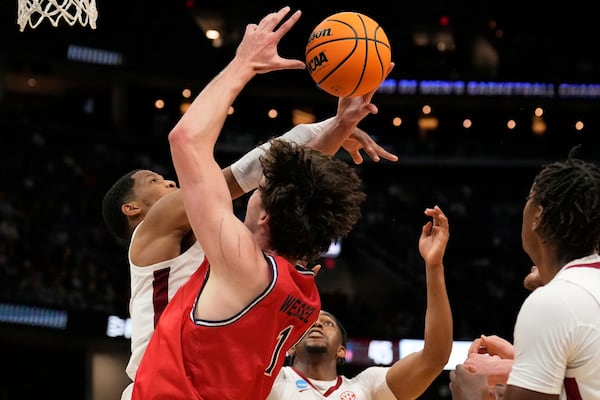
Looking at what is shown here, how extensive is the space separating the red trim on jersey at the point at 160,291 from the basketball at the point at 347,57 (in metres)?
1.06

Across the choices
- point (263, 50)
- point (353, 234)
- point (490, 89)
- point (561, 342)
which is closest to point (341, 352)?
point (263, 50)

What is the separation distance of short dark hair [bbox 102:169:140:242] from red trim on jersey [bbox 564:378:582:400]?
2360mm

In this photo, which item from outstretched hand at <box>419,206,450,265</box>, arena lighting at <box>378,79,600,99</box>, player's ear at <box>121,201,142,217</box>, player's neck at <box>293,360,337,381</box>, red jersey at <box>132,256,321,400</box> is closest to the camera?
red jersey at <box>132,256,321,400</box>

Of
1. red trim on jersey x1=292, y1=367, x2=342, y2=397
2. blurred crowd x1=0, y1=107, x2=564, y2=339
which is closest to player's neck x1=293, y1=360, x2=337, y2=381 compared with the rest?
red trim on jersey x1=292, y1=367, x2=342, y2=397

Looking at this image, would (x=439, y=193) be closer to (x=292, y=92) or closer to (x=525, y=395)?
(x=292, y=92)

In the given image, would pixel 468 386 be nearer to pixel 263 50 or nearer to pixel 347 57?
pixel 263 50

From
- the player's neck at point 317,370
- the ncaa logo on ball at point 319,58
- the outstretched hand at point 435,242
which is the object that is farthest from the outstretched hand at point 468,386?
the player's neck at point 317,370

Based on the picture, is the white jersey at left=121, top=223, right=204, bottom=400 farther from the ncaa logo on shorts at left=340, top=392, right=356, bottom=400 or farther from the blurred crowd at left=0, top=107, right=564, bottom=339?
the blurred crowd at left=0, top=107, right=564, bottom=339

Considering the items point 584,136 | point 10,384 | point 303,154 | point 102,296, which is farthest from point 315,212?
point 584,136

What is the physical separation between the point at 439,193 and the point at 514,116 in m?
3.05

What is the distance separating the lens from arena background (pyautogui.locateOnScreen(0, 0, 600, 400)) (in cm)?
1764

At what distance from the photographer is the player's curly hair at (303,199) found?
2723mm

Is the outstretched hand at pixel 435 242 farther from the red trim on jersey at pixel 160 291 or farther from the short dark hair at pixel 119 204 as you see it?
the short dark hair at pixel 119 204

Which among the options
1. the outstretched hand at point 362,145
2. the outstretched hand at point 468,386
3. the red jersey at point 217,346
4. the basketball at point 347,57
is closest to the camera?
the red jersey at point 217,346
